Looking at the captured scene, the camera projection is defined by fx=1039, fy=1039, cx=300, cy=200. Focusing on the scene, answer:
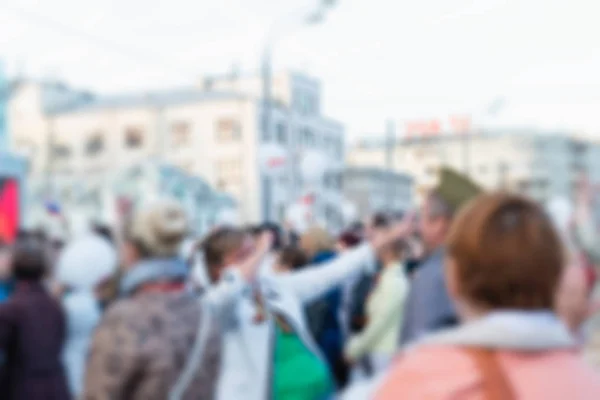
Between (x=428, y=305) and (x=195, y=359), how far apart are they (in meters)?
0.90

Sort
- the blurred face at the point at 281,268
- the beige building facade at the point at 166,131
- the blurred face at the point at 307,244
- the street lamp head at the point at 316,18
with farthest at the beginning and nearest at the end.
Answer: the beige building facade at the point at 166,131, the street lamp head at the point at 316,18, the blurred face at the point at 307,244, the blurred face at the point at 281,268

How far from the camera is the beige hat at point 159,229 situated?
3.91m

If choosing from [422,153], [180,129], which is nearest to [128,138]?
[180,129]

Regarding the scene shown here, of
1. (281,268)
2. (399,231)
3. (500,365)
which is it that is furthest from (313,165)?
(500,365)

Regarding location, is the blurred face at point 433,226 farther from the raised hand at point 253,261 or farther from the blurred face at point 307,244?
the blurred face at point 307,244

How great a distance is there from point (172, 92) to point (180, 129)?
405 cm

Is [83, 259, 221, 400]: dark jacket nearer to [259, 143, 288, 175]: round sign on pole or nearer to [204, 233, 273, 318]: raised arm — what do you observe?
[204, 233, 273, 318]: raised arm

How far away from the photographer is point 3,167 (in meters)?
21.9

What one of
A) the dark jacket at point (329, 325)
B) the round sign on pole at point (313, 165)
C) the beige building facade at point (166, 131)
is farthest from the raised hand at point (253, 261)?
the beige building facade at point (166, 131)

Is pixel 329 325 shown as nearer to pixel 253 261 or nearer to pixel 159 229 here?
pixel 253 261

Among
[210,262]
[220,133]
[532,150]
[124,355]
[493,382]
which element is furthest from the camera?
[532,150]

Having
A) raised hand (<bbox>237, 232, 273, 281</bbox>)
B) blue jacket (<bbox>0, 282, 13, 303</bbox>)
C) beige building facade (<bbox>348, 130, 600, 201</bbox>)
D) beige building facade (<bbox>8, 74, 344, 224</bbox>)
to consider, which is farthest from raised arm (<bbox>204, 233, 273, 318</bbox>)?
beige building facade (<bbox>348, 130, 600, 201</bbox>)

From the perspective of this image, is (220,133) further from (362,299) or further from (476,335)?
(476,335)

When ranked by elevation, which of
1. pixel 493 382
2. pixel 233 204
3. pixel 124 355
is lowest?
pixel 233 204
